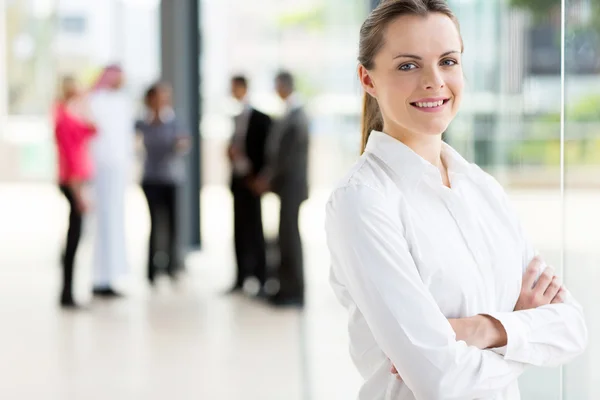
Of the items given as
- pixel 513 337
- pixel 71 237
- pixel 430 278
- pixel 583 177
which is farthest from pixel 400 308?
pixel 71 237

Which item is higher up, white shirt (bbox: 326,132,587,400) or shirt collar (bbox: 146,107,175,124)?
shirt collar (bbox: 146,107,175,124)

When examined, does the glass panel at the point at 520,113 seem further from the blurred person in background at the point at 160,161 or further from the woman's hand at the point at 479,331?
the blurred person in background at the point at 160,161

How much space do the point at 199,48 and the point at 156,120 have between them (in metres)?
2.34

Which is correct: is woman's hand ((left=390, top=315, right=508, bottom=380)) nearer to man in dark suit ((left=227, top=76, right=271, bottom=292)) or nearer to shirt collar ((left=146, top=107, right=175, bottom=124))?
man in dark suit ((left=227, top=76, right=271, bottom=292))

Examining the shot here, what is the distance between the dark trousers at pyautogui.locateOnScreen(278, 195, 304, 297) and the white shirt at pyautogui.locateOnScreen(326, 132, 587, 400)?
481 cm

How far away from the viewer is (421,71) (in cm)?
133

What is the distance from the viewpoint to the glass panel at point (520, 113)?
7.53ft

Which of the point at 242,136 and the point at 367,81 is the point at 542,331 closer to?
the point at 367,81

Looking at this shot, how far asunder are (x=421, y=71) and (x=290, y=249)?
503cm

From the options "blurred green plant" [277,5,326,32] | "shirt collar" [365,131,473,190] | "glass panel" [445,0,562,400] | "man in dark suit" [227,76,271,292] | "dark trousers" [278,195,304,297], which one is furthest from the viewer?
"blurred green plant" [277,5,326,32]

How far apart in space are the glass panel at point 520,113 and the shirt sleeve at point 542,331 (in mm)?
629

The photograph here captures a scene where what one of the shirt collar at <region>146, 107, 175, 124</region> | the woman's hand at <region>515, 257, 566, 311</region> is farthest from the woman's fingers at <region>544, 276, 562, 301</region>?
the shirt collar at <region>146, 107, 175, 124</region>

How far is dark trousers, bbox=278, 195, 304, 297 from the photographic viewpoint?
20.6ft

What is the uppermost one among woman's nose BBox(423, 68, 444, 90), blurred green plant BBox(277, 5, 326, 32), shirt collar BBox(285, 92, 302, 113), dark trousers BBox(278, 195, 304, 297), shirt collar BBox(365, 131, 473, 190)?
blurred green plant BBox(277, 5, 326, 32)
